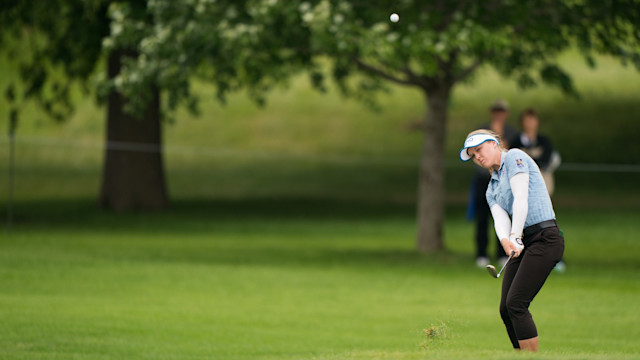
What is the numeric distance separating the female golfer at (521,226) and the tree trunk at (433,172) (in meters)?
10.2

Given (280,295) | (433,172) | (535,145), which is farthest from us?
(433,172)

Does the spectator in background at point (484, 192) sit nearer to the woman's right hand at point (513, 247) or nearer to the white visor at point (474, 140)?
the white visor at point (474, 140)

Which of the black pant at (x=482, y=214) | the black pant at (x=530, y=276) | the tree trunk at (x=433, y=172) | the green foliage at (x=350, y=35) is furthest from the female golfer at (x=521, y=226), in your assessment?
the tree trunk at (x=433, y=172)

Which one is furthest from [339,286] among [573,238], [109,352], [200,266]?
[573,238]

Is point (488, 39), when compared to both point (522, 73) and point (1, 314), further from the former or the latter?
point (1, 314)

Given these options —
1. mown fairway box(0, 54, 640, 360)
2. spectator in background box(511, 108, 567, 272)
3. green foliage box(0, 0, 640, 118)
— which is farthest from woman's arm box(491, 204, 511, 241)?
spectator in background box(511, 108, 567, 272)

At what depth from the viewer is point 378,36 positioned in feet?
48.6

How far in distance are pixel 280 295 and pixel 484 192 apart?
14.9 ft

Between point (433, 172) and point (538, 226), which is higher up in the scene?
point (538, 226)

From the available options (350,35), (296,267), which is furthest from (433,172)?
(350,35)

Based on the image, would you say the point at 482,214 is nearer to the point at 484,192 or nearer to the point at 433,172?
the point at 484,192

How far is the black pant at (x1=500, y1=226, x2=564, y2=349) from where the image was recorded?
286 inches

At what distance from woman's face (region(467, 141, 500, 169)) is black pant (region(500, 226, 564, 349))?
583 mm

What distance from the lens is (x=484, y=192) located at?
53.1 ft
